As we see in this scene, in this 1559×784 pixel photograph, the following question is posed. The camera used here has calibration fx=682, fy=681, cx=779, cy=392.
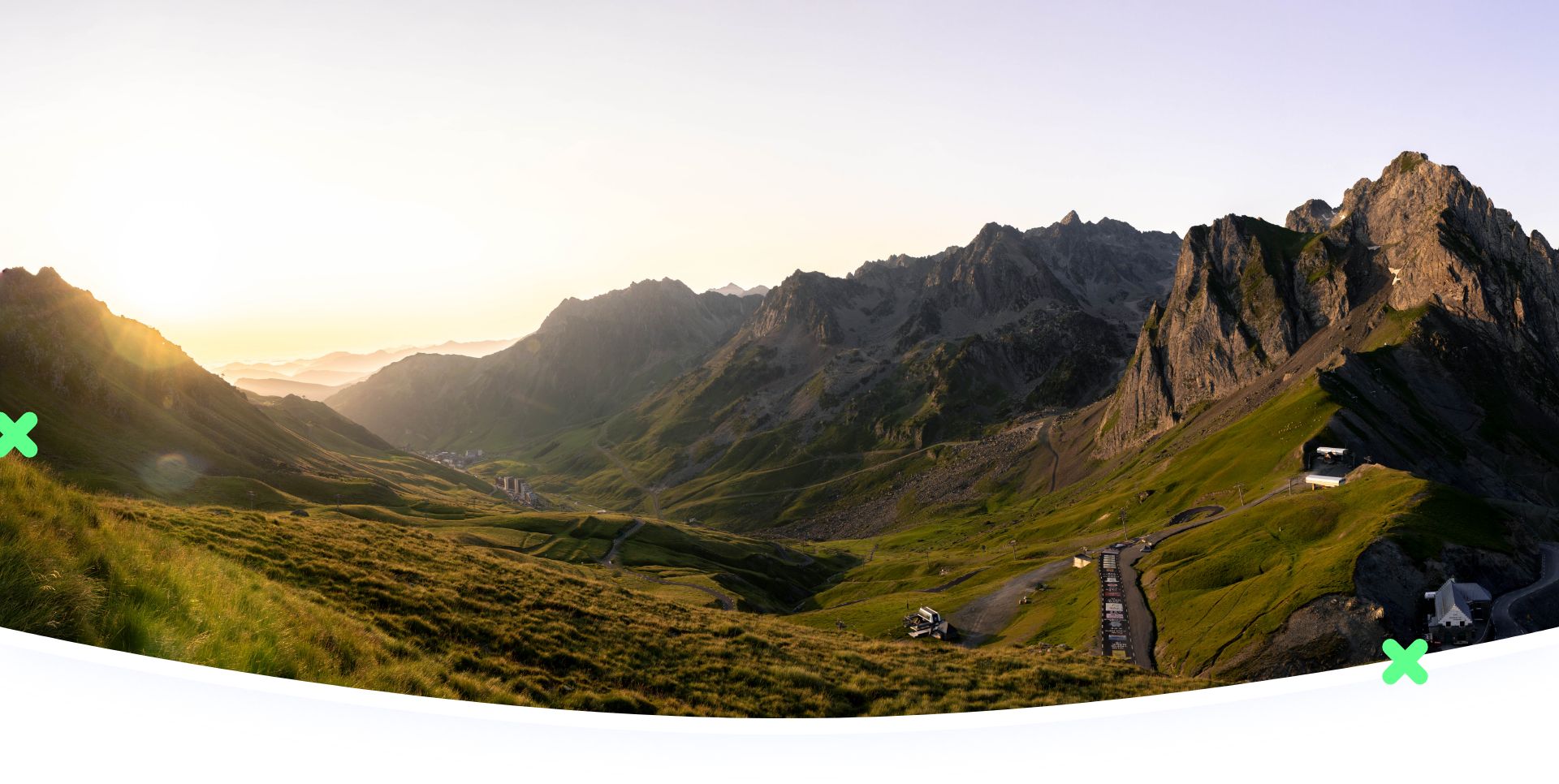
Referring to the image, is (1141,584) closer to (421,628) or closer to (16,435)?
(421,628)

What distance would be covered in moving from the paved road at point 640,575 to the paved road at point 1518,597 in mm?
65132

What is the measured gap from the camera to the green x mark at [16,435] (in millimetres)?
8805

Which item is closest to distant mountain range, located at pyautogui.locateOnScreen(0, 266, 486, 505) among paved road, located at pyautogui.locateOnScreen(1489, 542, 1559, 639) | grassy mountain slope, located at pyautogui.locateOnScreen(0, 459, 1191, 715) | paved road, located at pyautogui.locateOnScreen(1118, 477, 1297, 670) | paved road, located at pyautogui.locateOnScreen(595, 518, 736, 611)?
paved road, located at pyautogui.locateOnScreen(595, 518, 736, 611)

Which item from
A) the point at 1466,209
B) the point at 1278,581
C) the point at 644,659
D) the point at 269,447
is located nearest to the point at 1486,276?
the point at 1466,209

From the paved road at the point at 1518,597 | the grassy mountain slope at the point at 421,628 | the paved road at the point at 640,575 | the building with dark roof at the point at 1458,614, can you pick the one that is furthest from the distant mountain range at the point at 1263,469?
the grassy mountain slope at the point at 421,628

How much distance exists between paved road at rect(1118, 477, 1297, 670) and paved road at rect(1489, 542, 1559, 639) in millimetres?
21684

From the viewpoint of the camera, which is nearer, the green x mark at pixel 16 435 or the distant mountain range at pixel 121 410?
the green x mark at pixel 16 435

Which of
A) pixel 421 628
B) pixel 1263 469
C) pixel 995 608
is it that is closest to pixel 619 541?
pixel 995 608

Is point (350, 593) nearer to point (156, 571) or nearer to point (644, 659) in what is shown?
point (644, 659)

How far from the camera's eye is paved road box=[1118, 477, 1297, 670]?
66.6 meters

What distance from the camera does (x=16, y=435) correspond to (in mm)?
8938

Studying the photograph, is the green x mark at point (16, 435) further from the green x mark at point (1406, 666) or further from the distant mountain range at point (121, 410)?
the distant mountain range at point (121, 410)

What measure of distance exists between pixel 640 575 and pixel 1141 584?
7396cm

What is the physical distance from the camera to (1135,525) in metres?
124
